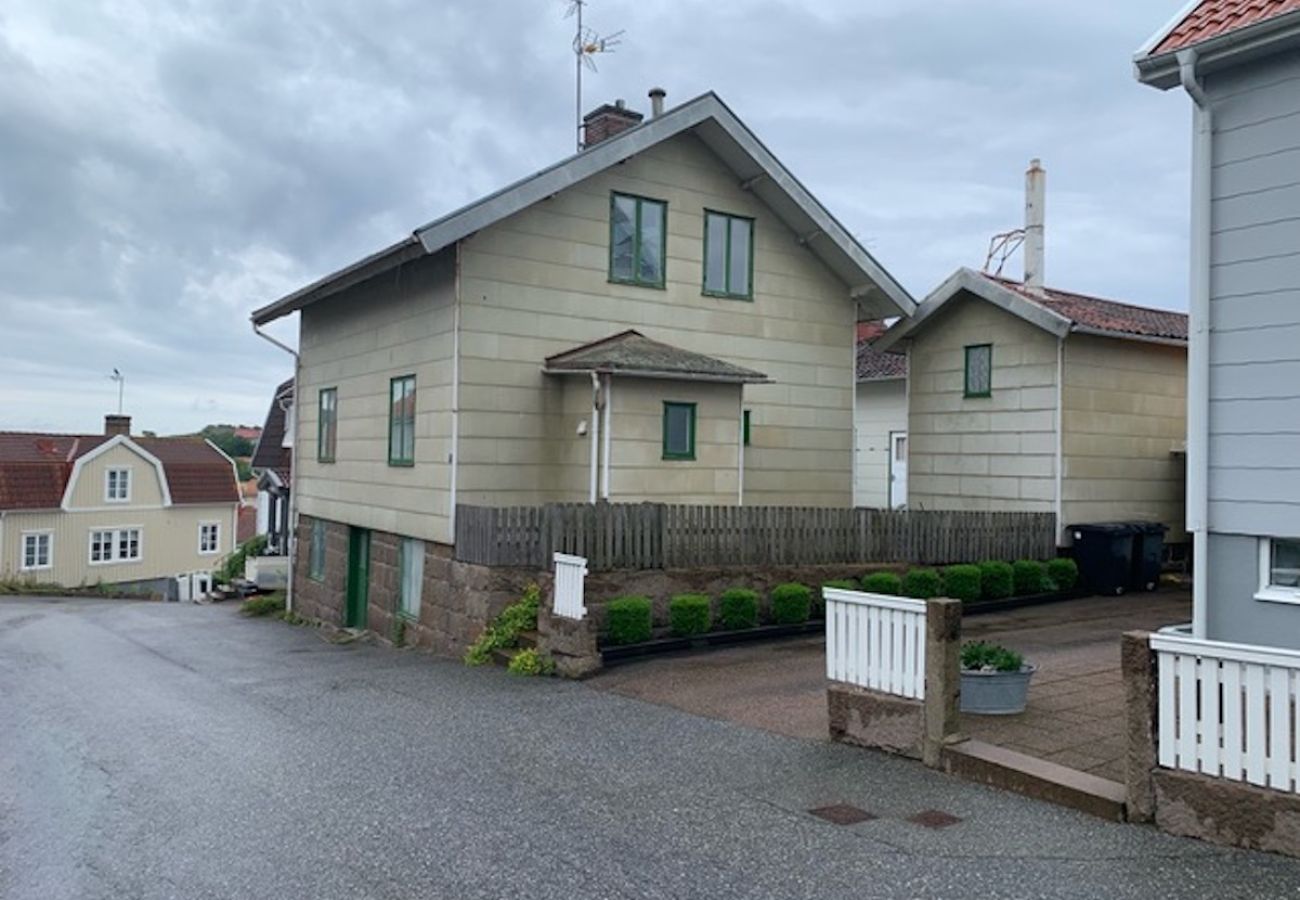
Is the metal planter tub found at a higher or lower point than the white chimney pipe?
lower

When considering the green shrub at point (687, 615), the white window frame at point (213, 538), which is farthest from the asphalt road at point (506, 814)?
the white window frame at point (213, 538)

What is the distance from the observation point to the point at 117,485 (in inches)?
1674

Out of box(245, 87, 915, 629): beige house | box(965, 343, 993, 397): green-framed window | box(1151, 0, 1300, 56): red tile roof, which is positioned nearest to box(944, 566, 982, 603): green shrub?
box(245, 87, 915, 629): beige house

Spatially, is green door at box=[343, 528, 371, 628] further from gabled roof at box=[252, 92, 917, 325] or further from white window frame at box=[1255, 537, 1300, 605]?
white window frame at box=[1255, 537, 1300, 605]

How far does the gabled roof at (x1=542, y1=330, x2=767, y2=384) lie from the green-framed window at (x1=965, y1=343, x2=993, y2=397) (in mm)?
5648

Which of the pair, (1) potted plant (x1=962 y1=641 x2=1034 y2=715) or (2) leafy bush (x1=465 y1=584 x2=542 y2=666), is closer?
(1) potted plant (x1=962 y1=641 x2=1034 y2=715)

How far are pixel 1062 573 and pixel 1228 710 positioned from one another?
36.0ft

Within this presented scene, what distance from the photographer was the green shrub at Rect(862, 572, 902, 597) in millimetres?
13641

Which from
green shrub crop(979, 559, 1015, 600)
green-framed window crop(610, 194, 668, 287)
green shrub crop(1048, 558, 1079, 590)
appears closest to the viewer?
green shrub crop(979, 559, 1015, 600)

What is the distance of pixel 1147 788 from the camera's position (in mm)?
5738

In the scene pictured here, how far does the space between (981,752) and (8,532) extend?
41.6 meters

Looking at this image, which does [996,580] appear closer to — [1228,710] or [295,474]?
[1228,710]

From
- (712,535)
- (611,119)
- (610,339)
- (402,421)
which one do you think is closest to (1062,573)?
(712,535)

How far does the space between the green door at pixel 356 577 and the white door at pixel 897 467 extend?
12.1 metres
